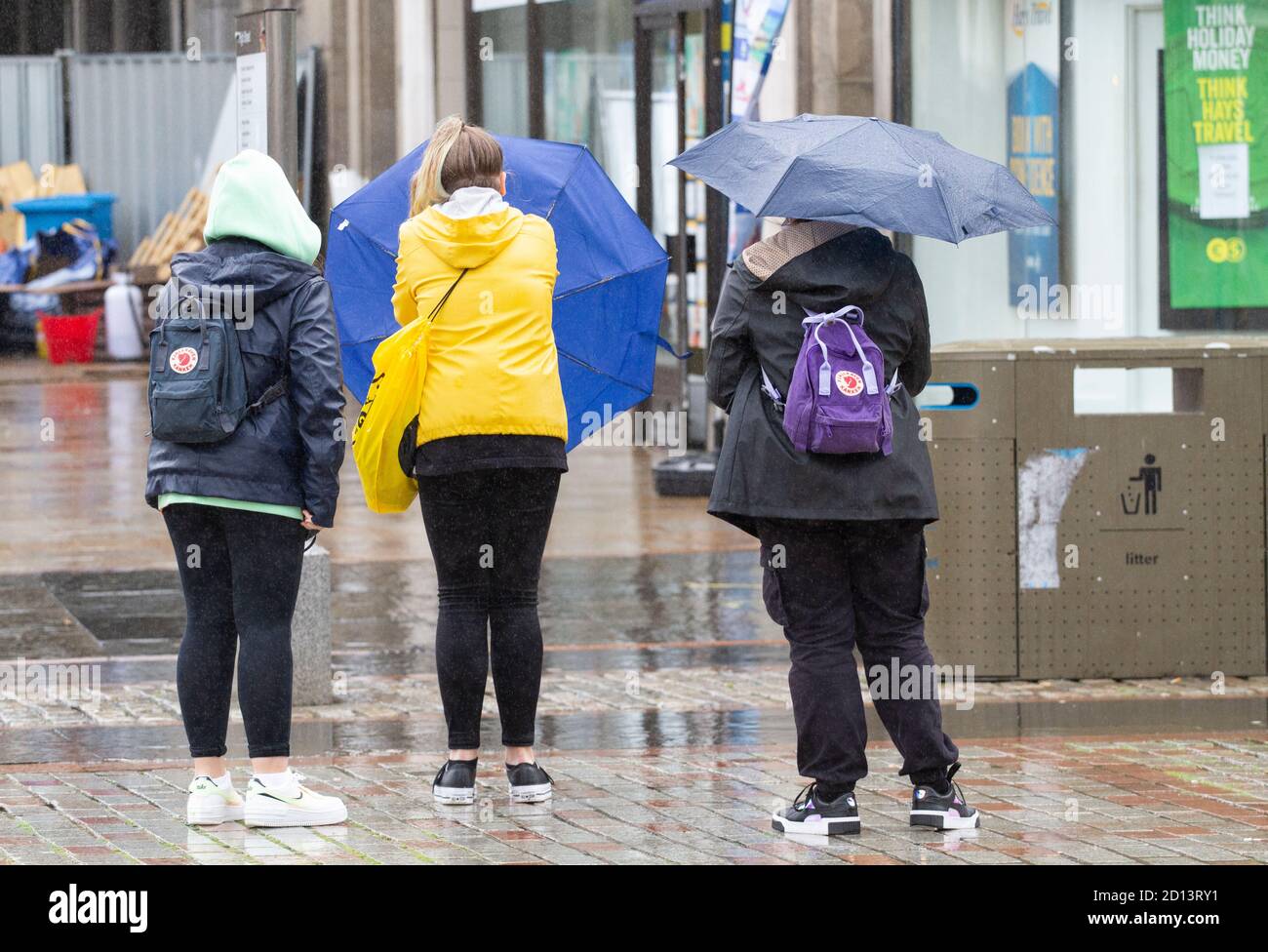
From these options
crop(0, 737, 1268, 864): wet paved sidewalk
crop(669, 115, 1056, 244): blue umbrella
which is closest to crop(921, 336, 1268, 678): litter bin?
crop(0, 737, 1268, 864): wet paved sidewalk

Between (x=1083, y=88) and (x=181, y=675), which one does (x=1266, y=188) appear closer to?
(x=1083, y=88)

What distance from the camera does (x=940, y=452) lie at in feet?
26.3

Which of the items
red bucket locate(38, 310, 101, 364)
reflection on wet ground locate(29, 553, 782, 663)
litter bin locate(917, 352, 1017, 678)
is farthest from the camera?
red bucket locate(38, 310, 101, 364)

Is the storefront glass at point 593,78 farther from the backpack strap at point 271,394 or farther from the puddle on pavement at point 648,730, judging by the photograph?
the backpack strap at point 271,394

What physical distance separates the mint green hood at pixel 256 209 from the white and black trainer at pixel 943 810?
7.27ft

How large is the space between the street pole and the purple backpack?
272cm

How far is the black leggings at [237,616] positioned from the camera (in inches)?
224

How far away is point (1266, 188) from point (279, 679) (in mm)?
5891

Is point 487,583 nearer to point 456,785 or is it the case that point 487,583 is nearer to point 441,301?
point 456,785

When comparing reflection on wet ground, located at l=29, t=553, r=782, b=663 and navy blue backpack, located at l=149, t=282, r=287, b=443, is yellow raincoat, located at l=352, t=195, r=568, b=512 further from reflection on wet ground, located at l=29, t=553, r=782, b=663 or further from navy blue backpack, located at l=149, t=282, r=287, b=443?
reflection on wet ground, located at l=29, t=553, r=782, b=663

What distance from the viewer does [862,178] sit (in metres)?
5.59

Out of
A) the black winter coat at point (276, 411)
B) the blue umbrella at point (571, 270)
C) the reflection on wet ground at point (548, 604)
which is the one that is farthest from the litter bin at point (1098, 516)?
the black winter coat at point (276, 411)

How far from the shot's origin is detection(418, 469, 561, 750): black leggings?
5.93 metres

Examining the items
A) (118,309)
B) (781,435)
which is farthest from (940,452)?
(118,309)
